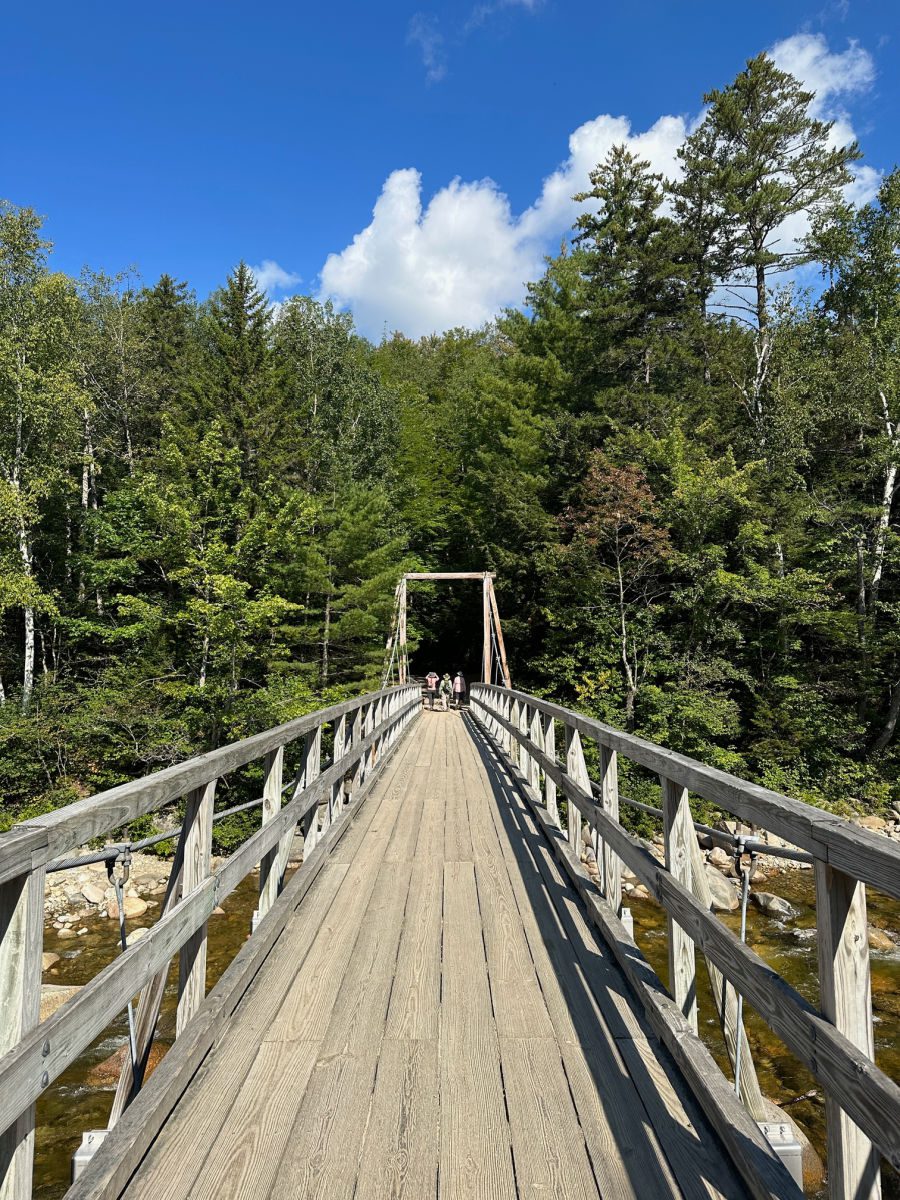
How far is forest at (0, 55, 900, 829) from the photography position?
565 inches

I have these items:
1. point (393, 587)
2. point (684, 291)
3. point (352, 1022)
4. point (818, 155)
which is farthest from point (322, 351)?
point (352, 1022)

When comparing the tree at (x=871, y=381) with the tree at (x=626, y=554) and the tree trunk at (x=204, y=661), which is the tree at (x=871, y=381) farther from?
the tree trunk at (x=204, y=661)

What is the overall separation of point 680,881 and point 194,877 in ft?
5.12

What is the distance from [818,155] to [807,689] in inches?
574

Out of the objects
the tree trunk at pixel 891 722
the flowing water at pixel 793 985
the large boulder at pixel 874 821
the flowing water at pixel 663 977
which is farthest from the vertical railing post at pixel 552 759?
the tree trunk at pixel 891 722

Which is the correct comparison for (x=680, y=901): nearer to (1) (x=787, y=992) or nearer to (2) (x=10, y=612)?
(1) (x=787, y=992)

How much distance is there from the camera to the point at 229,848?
42.7 feet

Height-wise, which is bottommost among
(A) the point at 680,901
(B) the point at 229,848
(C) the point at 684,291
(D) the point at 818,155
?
(B) the point at 229,848

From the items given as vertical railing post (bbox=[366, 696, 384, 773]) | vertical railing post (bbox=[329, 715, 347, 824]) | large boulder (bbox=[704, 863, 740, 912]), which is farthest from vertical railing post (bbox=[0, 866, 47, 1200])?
large boulder (bbox=[704, 863, 740, 912])

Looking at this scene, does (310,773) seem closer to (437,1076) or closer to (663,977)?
(437,1076)

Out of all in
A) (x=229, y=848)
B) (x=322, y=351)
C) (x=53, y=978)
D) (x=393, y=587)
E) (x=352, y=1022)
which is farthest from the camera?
(x=322, y=351)

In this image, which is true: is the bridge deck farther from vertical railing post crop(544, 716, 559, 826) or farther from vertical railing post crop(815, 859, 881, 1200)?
vertical railing post crop(544, 716, 559, 826)

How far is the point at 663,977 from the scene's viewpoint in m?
7.43

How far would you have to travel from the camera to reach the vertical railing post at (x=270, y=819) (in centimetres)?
306
